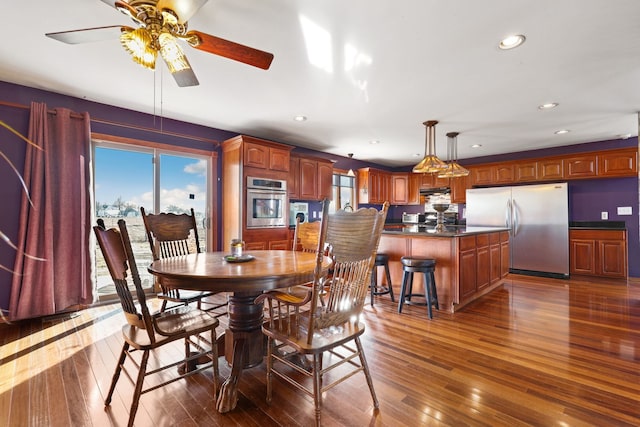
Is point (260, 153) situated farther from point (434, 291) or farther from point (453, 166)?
point (434, 291)

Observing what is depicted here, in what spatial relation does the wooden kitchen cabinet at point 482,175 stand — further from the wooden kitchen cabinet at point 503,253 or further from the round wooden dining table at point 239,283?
the round wooden dining table at point 239,283

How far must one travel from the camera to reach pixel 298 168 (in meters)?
5.03

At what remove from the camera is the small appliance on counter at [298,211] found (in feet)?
17.3

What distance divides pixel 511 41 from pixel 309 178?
3458 mm

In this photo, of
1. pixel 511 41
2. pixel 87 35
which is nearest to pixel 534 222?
pixel 511 41

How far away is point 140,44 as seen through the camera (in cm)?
164

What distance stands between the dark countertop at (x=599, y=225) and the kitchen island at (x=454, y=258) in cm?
219

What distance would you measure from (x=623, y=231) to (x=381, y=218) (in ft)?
18.1

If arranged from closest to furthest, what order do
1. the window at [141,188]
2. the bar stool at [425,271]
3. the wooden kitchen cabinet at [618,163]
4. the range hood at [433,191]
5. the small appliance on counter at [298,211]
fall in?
the bar stool at [425,271] < the window at [141,188] < the wooden kitchen cabinet at [618,163] < the small appliance on counter at [298,211] < the range hood at [433,191]

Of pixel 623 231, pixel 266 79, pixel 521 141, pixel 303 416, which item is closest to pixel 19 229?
pixel 266 79

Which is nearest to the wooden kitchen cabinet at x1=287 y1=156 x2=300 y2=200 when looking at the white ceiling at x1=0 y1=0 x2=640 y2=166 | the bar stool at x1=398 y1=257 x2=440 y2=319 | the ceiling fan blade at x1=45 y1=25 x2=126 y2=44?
the white ceiling at x1=0 y1=0 x2=640 y2=166

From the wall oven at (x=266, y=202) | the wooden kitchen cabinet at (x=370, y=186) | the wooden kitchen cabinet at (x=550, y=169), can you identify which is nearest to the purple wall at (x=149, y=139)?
the wooden kitchen cabinet at (x=550, y=169)

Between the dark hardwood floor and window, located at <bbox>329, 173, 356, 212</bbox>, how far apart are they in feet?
11.2

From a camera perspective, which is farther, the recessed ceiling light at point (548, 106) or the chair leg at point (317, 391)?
the recessed ceiling light at point (548, 106)
